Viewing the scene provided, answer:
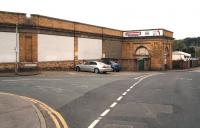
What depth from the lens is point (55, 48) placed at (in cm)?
3772

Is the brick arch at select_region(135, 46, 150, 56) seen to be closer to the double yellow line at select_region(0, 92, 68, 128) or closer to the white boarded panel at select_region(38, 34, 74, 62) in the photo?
the white boarded panel at select_region(38, 34, 74, 62)

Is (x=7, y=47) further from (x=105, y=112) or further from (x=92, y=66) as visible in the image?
(x=105, y=112)

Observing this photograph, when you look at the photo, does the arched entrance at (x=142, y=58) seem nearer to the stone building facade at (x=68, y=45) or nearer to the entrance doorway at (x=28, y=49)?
the stone building facade at (x=68, y=45)

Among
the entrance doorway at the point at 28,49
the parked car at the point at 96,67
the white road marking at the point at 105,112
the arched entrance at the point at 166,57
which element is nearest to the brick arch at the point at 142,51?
the arched entrance at the point at 166,57

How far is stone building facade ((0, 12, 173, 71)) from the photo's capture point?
32156 millimetres

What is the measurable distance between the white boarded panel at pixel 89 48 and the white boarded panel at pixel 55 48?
2275mm

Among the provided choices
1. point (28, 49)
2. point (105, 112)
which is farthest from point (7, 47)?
point (105, 112)

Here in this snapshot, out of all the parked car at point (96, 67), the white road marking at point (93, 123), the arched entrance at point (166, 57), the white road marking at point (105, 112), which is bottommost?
the white road marking at point (93, 123)

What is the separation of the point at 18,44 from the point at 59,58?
6.73 meters

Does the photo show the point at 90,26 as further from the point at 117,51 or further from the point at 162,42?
the point at 162,42

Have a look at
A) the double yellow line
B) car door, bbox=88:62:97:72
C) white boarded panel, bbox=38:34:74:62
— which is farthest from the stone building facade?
the double yellow line

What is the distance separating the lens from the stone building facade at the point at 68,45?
32.2m

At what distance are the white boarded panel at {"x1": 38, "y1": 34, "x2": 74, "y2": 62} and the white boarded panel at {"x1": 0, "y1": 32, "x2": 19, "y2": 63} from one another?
3579mm

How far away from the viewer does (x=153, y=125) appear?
31.7ft
